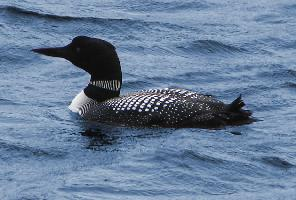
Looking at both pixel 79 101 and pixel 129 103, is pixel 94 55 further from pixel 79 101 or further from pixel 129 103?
pixel 129 103

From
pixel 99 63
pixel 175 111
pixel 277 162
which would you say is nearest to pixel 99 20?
pixel 99 63

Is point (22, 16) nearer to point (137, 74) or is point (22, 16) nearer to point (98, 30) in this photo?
point (98, 30)

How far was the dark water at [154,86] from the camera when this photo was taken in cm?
1002

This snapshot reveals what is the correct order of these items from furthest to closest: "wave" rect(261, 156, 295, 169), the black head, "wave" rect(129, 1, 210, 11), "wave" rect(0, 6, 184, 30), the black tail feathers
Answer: "wave" rect(129, 1, 210, 11) → "wave" rect(0, 6, 184, 30) → the black head → the black tail feathers → "wave" rect(261, 156, 295, 169)

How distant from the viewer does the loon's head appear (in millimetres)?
12094

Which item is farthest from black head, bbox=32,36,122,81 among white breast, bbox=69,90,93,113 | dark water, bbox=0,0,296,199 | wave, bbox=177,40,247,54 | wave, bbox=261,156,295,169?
wave, bbox=177,40,247,54

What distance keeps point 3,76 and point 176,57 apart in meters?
2.32

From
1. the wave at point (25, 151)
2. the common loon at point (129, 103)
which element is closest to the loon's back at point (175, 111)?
the common loon at point (129, 103)

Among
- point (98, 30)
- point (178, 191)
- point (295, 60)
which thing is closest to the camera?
point (178, 191)

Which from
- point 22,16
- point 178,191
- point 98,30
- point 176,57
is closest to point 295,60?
point 176,57

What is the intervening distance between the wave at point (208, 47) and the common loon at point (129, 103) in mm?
3027

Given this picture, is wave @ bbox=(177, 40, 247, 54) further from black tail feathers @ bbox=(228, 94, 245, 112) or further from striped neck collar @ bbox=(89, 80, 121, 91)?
black tail feathers @ bbox=(228, 94, 245, 112)

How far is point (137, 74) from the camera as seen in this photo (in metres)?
14.0

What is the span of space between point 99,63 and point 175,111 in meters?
1.12
